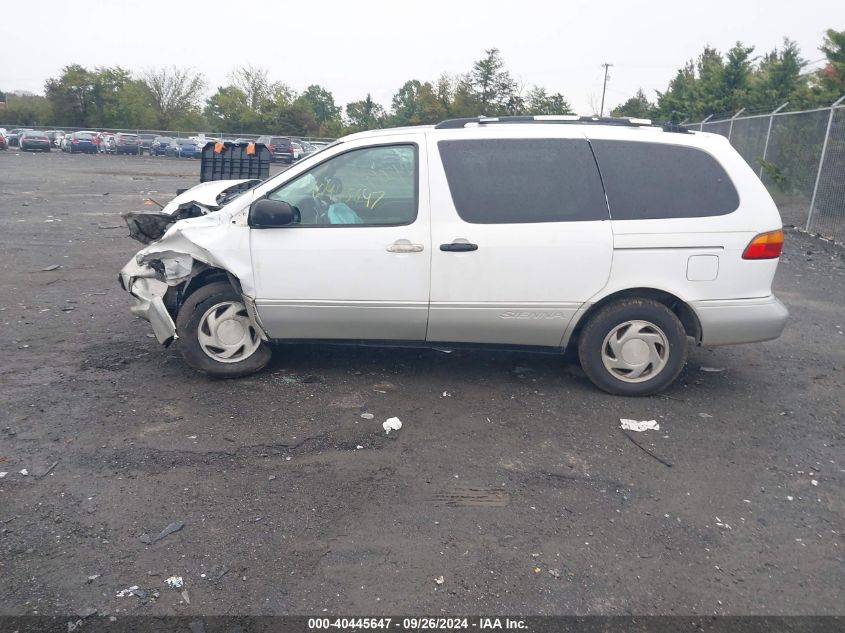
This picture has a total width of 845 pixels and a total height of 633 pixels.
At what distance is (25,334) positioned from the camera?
6.24 metres

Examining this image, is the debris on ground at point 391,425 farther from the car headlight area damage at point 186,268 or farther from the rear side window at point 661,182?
the rear side window at point 661,182

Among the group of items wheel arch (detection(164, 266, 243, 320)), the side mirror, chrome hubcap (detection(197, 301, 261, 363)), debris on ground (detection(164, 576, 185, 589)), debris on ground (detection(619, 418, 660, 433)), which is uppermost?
the side mirror

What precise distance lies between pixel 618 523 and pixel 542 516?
390mm

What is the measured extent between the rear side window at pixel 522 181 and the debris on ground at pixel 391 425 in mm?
1502

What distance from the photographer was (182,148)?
45000 millimetres

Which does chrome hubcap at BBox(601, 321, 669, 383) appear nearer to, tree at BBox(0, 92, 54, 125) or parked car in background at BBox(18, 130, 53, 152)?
parked car in background at BBox(18, 130, 53, 152)

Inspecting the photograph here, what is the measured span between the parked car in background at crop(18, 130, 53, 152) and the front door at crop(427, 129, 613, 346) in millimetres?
46916

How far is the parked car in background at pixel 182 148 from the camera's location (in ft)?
147

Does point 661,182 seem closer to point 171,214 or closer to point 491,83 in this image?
point 171,214

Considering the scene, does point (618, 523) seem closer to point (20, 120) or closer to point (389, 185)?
point (389, 185)

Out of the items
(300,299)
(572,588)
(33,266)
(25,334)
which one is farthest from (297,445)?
(33,266)

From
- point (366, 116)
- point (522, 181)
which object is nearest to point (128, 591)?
point (522, 181)

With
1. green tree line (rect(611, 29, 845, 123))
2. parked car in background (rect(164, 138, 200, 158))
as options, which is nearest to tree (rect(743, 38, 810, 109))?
green tree line (rect(611, 29, 845, 123))

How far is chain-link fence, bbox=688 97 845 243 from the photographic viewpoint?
1188 centimetres
